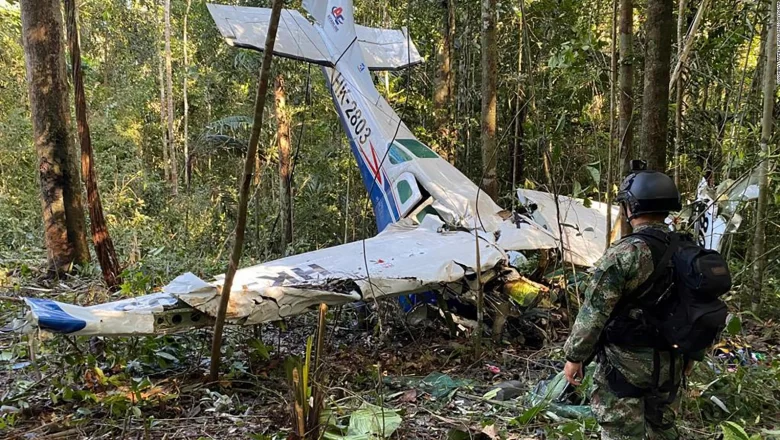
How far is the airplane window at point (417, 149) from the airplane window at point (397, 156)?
0.11m

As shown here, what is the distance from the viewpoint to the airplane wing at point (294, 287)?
3.45m

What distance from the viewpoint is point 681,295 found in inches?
91.7

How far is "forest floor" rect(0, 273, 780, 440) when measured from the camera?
10.5 feet

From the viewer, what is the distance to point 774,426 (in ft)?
10.5

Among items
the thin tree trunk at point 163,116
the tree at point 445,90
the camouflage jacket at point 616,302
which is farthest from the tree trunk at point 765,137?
the thin tree trunk at point 163,116

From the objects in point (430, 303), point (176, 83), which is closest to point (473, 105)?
point (430, 303)

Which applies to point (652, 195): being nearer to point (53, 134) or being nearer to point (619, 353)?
point (619, 353)

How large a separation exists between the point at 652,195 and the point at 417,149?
4.39 m

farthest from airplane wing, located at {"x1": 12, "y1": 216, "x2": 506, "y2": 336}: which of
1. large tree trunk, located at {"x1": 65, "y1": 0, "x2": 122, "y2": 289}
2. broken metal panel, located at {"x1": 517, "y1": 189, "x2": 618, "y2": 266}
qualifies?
large tree trunk, located at {"x1": 65, "y1": 0, "x2": 122, "y2": 289}

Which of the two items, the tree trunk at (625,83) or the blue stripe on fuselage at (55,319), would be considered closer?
the blue stripe on fuselage at (55,319)

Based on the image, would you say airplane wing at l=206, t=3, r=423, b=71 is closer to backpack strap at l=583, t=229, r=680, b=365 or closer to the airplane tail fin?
the airplane tail fin

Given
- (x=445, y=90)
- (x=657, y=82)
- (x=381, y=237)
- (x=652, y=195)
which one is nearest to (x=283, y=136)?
(x=445, y=90)

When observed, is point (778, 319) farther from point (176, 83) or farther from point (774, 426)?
point (176, 83)

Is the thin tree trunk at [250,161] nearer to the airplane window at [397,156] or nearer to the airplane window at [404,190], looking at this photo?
the airplane window at [404,190]
